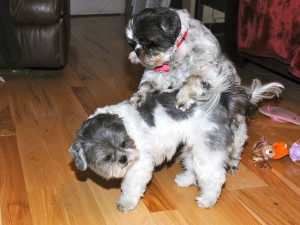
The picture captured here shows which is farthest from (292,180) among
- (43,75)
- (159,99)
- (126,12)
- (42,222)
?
(126,12)

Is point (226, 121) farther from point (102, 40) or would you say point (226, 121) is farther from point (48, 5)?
point (102, 40)

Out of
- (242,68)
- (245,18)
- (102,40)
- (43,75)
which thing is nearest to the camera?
(245,18)

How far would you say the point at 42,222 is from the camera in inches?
91.0

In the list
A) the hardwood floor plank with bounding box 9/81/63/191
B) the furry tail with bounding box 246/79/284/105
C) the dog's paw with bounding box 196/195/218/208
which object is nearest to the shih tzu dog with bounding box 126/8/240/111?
the furry tail with bounding box 246/79/284/105

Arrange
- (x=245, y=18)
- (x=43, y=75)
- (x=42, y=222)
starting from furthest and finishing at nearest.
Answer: (x=43, y=75) → (x=245, y=18) → (x=42, y=222)

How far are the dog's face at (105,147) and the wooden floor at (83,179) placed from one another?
0.30 metres

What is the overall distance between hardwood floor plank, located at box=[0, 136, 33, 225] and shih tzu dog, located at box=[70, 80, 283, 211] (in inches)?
16.4

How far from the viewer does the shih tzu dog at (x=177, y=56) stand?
8.28 feet

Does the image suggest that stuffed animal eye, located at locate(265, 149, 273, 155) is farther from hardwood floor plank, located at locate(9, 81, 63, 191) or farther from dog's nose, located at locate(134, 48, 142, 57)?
hardwood floor plank, located at locate(9, 81, 63, 191)

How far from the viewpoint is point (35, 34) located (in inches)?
164

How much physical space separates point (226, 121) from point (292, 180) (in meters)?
0.73

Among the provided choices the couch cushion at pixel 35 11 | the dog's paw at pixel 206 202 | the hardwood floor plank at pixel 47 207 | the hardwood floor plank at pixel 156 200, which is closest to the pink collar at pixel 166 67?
the hardwood floor plank at pixel 156 200

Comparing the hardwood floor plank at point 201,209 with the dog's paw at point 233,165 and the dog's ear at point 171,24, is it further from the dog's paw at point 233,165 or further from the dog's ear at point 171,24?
the dog's ear at point 171,24

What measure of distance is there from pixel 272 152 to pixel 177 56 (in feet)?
3.01
